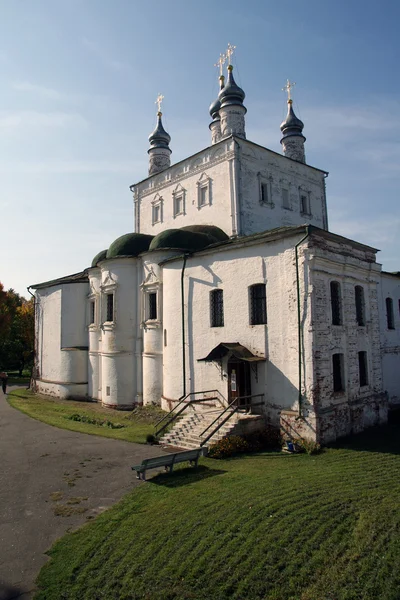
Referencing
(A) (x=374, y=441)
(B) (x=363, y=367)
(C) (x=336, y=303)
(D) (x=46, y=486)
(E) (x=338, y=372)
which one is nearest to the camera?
(D) (x=46, y=486)

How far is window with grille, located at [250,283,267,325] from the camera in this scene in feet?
54.4

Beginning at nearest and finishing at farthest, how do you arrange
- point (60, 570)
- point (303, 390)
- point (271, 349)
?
point (60, 570)
point (303, 390)
point (271, 349)

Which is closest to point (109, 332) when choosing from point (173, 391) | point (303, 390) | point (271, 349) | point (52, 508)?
point (173, 391)

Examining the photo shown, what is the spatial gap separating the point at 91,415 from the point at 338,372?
12.6 meters

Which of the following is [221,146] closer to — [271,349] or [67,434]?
[271,349]

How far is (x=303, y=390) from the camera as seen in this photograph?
576 inches

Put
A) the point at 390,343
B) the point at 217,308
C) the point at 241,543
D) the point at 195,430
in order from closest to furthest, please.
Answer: the point at 241,543 < the point at 195,430 < the point at 217,308 < the point at 390,343

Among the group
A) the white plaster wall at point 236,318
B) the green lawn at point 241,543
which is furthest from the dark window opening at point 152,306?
the green lawn at point 241,543

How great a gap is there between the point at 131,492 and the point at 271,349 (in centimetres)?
742

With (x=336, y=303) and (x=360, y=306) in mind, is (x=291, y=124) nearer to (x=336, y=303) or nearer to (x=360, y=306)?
(x=360, y=306)

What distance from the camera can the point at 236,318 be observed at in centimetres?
1741

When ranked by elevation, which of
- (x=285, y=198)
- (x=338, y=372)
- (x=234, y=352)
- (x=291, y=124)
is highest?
(x=291, y=124)

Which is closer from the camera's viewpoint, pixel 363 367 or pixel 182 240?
pixel 363 367

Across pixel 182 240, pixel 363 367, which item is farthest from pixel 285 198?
pixel 363 367
